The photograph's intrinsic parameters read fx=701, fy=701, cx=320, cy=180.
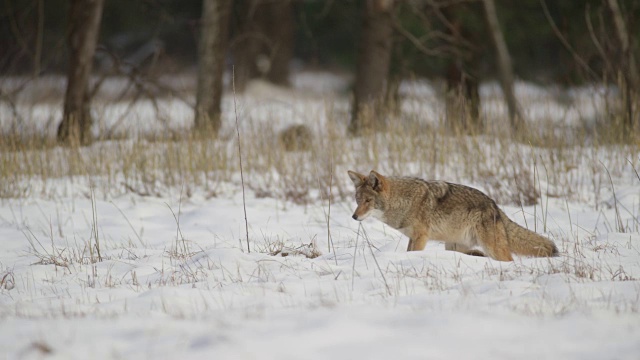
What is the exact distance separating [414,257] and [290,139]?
650cm

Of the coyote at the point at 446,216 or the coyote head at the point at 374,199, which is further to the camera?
the coyote head at the point at 374,199

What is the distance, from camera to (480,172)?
918 cm

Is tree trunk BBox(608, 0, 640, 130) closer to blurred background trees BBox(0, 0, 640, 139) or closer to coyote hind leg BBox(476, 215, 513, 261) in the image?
blurred background trees BBox(0, 0, 640, 139)

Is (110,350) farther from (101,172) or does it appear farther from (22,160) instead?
(22,160)

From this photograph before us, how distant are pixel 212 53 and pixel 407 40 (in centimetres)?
607

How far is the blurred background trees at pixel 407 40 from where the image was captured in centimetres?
1122

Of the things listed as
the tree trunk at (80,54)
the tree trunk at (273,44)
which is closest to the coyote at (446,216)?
the tree trunk at (80,54)

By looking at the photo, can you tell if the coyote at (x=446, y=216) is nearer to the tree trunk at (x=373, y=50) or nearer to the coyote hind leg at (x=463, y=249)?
the coyote hind leg at (x=463, y=249)

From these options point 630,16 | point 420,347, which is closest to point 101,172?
point 420,347

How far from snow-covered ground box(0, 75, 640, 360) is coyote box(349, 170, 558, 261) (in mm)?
268

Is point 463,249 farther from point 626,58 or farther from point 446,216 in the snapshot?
point 626,58

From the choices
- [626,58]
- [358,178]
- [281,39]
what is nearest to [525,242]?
[358,178]

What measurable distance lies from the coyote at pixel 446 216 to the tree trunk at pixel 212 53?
22.4 feet

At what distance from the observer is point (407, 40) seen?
56.9 feet
